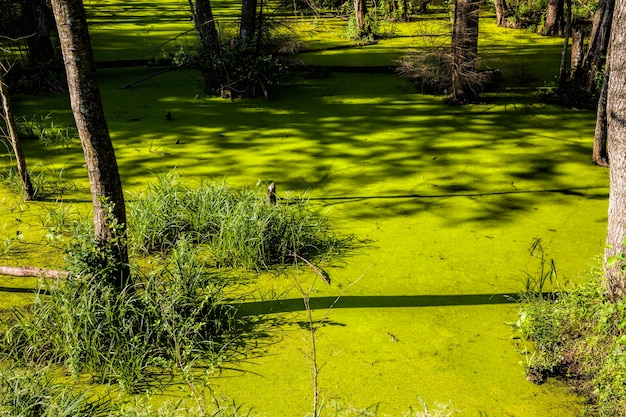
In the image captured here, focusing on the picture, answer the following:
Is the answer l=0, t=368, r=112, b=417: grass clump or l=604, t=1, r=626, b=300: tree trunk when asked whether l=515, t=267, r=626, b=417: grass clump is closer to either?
l=604, t=1, r=626, b=300: tree trunk

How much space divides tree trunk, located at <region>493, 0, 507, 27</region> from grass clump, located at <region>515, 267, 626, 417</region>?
30.2 feet

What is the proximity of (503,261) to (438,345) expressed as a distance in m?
0.94

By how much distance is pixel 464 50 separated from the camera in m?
6.53

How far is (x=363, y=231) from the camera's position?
407cm

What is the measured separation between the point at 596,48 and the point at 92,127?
5.19 metres

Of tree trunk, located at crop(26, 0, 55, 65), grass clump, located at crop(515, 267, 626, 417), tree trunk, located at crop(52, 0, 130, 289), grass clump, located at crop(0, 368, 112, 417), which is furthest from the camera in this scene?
tree trunk, located at crop(26, 0, 55, 65)

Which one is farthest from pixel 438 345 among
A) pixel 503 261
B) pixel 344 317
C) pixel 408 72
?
pixel 408 72

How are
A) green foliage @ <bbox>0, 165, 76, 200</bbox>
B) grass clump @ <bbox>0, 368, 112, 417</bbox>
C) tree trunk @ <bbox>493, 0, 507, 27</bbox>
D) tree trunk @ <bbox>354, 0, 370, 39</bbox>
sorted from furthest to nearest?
tree trunk @ <bbox>493, 0, 507, 27</bbox>
tree trunk @ <bbox>354, 0, 370, 39</bbox>
green foliage @ <bbox>0, 165, 76, 200</bbox>
grass clump @ <bbox>0, 368, 112, 417</bbox>

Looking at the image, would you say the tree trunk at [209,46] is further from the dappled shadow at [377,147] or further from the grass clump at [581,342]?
the grass clump at [581,342]

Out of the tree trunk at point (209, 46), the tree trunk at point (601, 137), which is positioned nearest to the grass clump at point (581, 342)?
the tree trunk at point (601, 137)

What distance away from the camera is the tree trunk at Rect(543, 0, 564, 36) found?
10.6 meters

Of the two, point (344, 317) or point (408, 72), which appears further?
point (408, 72)

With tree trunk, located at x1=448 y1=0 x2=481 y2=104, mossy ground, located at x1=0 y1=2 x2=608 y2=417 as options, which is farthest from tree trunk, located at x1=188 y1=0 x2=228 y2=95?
tree trunk, located at x1=448 y1=0 x2=481 y2=104

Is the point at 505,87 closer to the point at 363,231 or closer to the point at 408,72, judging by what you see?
the point at 408,72
